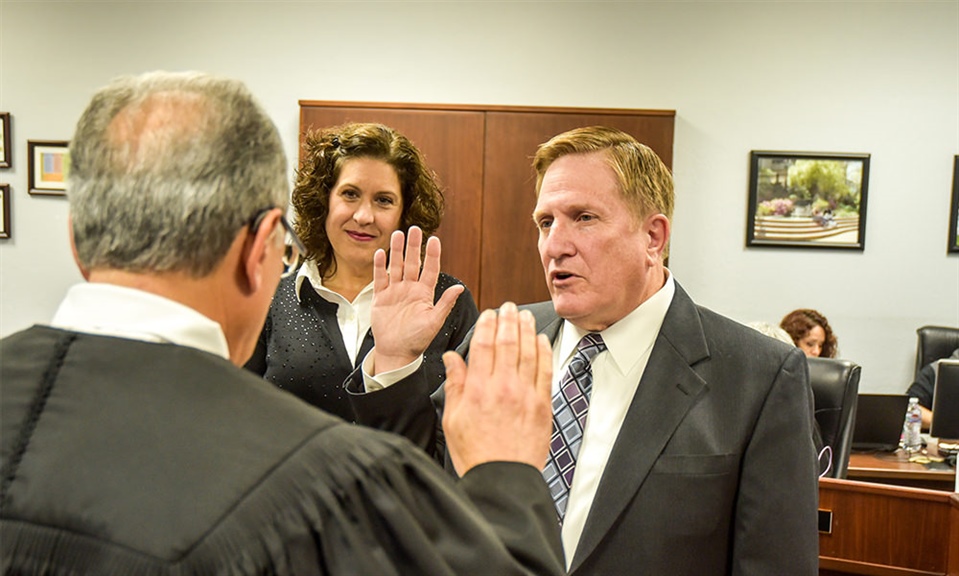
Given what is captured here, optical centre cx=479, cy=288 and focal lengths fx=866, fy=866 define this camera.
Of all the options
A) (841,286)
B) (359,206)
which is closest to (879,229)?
(841,286)

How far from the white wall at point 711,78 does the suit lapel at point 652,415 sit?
12.2ft

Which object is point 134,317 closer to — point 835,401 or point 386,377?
point 386,377

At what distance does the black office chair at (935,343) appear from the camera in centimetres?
493

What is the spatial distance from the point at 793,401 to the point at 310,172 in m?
1.46

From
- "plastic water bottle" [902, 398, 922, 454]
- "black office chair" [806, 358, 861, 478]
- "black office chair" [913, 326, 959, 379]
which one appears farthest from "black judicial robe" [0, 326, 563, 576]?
"black office chair" [913, 326, 959, 379]

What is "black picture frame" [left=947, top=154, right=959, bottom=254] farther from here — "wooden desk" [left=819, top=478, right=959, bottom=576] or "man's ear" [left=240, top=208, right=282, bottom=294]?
"man's ear" [left=240, top=208, right=282, bottom=294]

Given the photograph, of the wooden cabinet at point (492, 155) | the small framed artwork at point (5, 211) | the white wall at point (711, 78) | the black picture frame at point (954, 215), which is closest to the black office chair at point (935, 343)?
the white wall at point (711, 78)

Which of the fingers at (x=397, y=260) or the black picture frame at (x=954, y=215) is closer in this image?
the fingers at (x=397, y=260)

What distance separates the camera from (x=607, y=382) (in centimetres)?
154

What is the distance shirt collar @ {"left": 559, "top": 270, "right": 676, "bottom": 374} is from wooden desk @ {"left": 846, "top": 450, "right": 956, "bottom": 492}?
2160 millimetres

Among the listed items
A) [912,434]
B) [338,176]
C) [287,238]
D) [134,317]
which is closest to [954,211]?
[912,434]

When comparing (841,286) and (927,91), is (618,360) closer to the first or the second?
(841,286)

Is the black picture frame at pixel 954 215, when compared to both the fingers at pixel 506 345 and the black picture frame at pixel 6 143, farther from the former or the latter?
the black picture frame at pixel 6 143

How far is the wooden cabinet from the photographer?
188 inches
